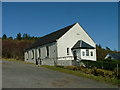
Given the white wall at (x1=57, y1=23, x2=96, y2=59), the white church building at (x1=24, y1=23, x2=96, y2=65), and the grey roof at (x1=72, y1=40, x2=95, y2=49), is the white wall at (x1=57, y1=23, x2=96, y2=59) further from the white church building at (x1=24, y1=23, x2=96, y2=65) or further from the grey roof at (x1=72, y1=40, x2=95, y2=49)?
the grey roof at (x1=72, y1=40, x2=95, y2=49)

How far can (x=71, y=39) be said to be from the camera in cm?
3219

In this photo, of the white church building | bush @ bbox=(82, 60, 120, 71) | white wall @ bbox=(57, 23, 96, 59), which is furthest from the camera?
white wall @ bbox=(57, 23, 96, 59)

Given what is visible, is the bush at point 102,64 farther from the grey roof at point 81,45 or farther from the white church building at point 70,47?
the grey roof at point 81,45

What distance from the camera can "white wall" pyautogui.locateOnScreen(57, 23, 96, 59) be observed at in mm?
31203

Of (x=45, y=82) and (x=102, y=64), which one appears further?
(x=102, y=64)

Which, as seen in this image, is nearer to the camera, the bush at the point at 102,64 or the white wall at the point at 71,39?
the bush at the point at 102,64

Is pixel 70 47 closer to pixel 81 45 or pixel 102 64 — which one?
pixel 81 45

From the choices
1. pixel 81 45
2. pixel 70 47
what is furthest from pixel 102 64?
pixel 70 47

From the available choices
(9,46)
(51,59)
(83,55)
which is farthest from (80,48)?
(9,46)

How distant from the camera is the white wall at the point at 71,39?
Answer: 3120 cm

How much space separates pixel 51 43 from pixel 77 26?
545 centimetres

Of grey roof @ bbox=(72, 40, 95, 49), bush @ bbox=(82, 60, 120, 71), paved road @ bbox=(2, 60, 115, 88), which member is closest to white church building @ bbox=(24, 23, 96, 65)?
grey roof @ bbox=(72, 40, 95, 49)

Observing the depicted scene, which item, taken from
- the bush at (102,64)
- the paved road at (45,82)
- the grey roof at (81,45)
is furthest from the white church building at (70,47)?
the paved road at (45,82)

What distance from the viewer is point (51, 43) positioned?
32594 mm
